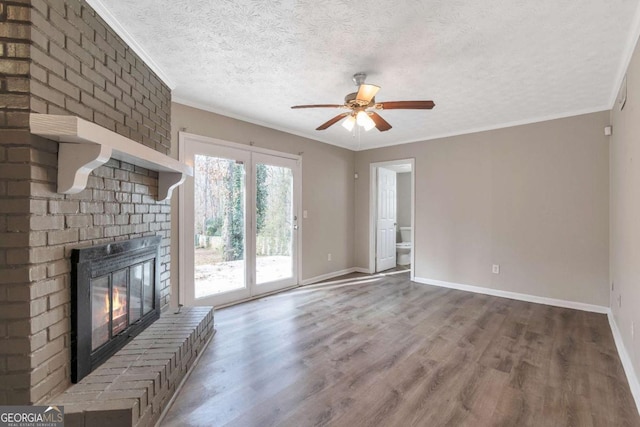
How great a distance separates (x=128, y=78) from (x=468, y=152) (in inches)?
167

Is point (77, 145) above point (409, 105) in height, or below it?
below

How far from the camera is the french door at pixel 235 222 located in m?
3.34

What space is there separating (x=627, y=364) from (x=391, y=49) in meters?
2.93

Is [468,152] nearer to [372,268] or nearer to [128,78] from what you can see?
[372,268]

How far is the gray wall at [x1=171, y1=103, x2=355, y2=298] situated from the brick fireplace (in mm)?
1536

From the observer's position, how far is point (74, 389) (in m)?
1.54

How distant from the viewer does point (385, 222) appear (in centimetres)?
588

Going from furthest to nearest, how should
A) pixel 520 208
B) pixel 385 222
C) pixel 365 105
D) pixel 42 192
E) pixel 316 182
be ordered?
pixel 385 222 → pixel 316 182 → pixel 520 208 → pixel 365 105 → pixel 42 192

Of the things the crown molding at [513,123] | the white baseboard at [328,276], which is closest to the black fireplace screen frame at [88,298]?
the white baseboard at [328,276]

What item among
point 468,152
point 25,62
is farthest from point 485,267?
point 25,62

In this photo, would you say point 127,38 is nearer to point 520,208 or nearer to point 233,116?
point 233,116

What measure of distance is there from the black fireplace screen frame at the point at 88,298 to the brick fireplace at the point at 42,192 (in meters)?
0.03

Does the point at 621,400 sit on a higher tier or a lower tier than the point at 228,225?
lower

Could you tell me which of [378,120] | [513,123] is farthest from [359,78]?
[513,123]
